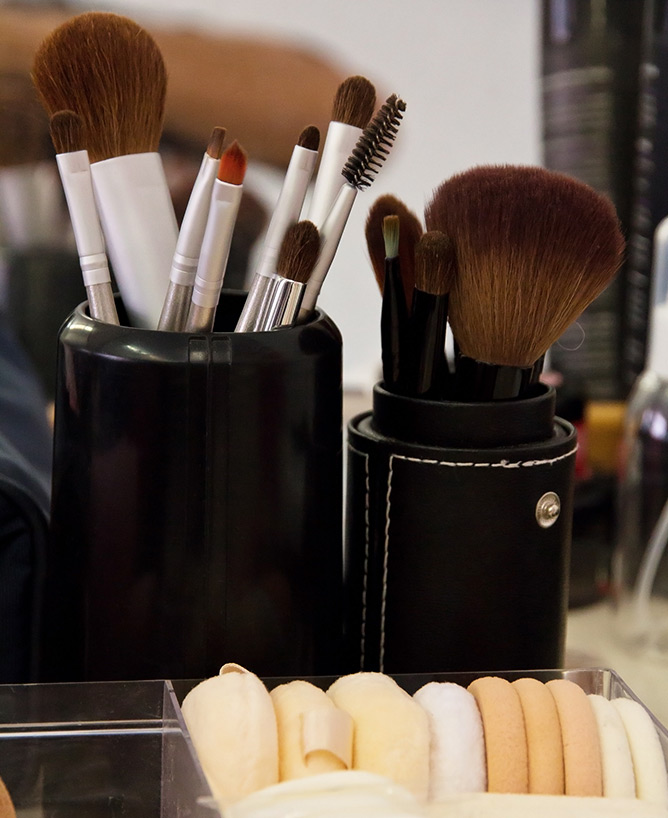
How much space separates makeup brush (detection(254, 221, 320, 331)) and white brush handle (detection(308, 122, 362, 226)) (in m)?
0.01

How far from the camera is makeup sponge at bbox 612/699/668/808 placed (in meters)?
0.17

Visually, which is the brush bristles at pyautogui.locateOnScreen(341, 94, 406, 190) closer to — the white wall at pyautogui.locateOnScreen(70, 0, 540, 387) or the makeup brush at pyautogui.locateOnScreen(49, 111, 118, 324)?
the makeup brush at pyautogui.locateOnScreen(49, 111, 118, 324)

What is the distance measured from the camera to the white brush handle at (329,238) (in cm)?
22

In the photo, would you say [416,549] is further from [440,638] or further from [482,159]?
[482,159]

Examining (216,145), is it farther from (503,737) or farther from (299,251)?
(503,737)

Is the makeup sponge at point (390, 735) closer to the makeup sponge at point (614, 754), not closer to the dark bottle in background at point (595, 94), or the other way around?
the makeup sponge at point (614, 754)

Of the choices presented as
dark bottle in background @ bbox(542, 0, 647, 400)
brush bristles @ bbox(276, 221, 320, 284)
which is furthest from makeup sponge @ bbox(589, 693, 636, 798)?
dark bottle in background @ bbox(542, 0, 647, 400)

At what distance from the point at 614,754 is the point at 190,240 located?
0.43ft

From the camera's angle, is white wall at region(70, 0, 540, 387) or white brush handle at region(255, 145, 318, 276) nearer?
white brush handle at region(255, 145, 318, 276)

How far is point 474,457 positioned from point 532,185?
6 centimetres

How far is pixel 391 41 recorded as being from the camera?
0.55m

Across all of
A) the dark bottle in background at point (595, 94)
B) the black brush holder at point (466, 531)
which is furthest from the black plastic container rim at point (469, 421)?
the dark bottle in background at point (595, 94)

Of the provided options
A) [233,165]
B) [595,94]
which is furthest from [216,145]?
[595,94]

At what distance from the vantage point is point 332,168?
0.73 feet
